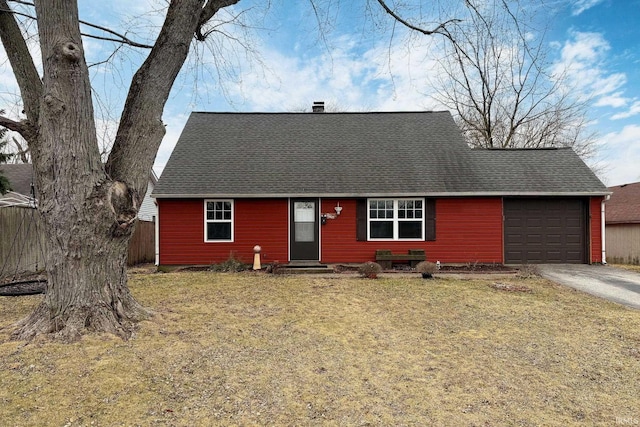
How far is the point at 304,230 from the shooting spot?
11.5m

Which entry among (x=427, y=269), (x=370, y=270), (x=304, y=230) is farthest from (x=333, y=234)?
(x=427, y=269)

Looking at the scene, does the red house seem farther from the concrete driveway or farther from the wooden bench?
the concrete driveway

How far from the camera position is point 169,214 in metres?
11.3

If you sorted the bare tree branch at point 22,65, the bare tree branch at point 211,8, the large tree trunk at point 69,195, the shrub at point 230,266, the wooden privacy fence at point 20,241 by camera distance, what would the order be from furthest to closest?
the shrub at point 230,266 → the wooden privacy fence at point 20,241 → the bare tree branch at point 211,8 → the bare tree branch at point 22,65 → the large tree trunk at point 69,195

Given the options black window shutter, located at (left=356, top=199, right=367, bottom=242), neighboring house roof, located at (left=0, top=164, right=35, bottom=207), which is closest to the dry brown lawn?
black window shutter, located at (left=356, top=199, right=367, bottom=242)

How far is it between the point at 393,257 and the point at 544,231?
5113 mm

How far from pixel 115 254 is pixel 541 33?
23.1 ft

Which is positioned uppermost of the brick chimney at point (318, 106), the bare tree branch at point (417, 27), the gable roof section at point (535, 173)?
the brick chimney at point (318, 106)

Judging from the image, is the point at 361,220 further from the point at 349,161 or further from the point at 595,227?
the point at 595,227

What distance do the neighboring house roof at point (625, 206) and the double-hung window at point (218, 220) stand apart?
51.8 ft

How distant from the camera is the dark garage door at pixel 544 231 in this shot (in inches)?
452

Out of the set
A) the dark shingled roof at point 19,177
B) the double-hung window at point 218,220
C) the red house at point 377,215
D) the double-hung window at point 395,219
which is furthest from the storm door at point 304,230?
the dark shingled roof at point 19,177

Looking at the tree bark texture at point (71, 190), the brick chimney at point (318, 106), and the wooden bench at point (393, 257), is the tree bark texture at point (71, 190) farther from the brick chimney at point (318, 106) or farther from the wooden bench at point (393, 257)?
the brick chimney at point (318, 106)

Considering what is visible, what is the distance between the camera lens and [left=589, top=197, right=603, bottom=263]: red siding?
11.3 meters
